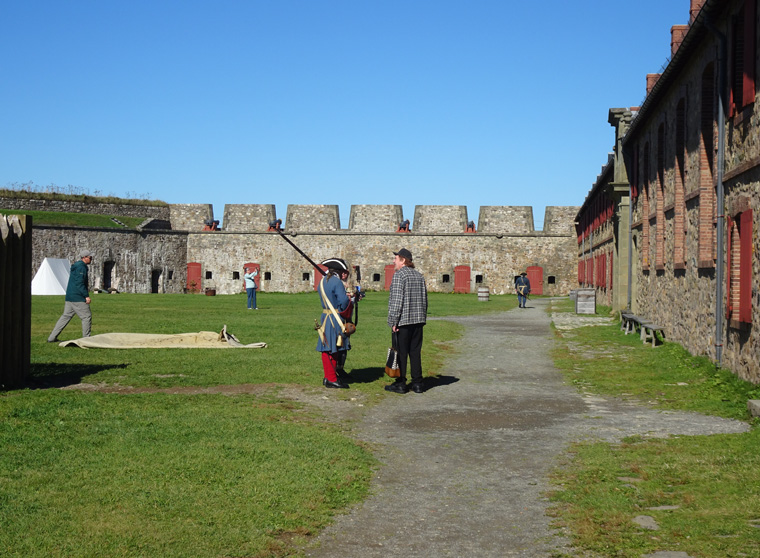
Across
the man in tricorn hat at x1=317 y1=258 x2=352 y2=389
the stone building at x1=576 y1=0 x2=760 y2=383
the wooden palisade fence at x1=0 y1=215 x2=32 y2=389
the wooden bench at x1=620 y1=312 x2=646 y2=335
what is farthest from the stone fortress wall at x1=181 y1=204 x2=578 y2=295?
the wooden palisade fence at x1=0 y1=215 x2=32 y2=389

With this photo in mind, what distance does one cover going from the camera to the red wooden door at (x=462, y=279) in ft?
163

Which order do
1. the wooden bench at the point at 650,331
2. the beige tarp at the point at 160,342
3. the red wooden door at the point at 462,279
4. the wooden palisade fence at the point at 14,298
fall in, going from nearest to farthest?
the wooden palisade fence at the point at 14,298 < the beige tarp at the point at 160,342 < the wooden bench at the point at 650,331 < the red wooden door at the point at 462,279

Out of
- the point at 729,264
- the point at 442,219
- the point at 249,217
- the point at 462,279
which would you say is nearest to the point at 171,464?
the point at 729,264

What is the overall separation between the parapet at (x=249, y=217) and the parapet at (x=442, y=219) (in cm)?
913

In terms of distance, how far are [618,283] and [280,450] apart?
19152 mm

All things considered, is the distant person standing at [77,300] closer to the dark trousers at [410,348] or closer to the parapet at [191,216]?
the dark trousers at [410,348]

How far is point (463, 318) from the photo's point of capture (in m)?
23.7

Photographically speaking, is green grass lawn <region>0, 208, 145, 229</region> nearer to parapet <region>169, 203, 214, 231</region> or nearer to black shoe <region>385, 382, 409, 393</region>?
parapet <region>169, 203, 214, 231</region>

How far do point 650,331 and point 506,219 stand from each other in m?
35.4

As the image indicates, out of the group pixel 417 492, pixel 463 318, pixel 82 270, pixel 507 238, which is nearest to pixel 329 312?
pixel 417 492

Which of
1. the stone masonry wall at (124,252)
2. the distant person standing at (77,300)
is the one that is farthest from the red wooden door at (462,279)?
the distant person standing at (77,300)

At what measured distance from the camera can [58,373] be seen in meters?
10.1

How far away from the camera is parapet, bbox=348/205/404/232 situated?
168 feet

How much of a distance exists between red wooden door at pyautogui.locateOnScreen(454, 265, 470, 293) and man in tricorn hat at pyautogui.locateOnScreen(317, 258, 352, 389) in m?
40.3
